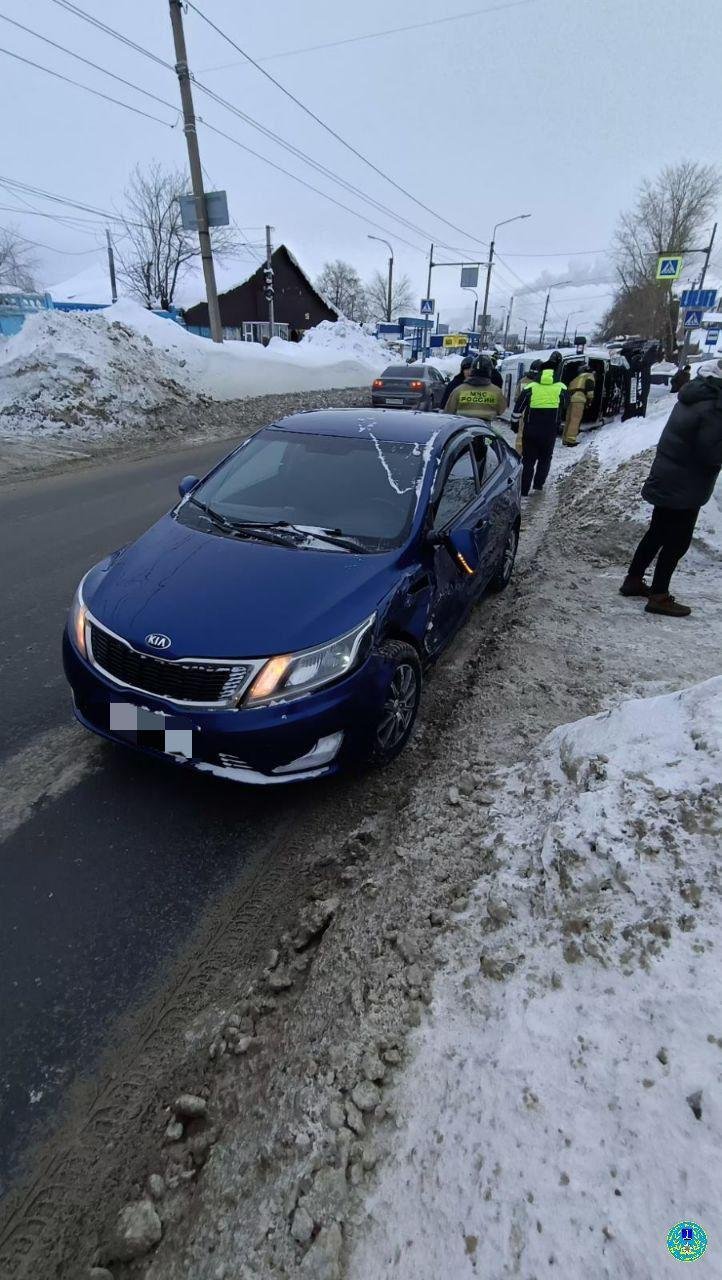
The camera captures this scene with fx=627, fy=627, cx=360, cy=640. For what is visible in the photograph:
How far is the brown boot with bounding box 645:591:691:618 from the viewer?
196 inches

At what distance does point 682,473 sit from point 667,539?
1.80 ft

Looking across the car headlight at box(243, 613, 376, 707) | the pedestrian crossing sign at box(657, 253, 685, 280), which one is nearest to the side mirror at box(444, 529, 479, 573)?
the car headlight at box(243, 613, 376, 707)

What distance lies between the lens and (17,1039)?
6.46ft

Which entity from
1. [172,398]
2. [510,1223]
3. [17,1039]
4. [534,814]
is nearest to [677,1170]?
[510,1223]

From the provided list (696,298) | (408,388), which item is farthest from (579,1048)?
(696,298)

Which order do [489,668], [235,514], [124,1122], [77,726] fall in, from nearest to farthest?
[124,1122], [77,726], [235,514], [489,668]

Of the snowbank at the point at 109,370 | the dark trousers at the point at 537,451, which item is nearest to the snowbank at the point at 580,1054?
the dark trousers at the point at 537,451

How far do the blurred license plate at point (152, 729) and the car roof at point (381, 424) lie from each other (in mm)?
2435

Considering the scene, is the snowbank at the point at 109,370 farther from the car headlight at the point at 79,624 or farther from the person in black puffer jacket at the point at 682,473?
the person in black puffer jacket at the point at 682,473

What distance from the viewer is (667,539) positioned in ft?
16.3

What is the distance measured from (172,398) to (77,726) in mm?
14082

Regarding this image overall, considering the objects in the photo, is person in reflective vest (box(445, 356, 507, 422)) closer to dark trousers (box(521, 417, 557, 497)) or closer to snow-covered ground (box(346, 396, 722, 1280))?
dark trousers (box(521, 417, 557, 497))

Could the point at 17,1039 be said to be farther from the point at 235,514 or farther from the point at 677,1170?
the point at 235,514

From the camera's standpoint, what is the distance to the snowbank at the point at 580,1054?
4.29ft
